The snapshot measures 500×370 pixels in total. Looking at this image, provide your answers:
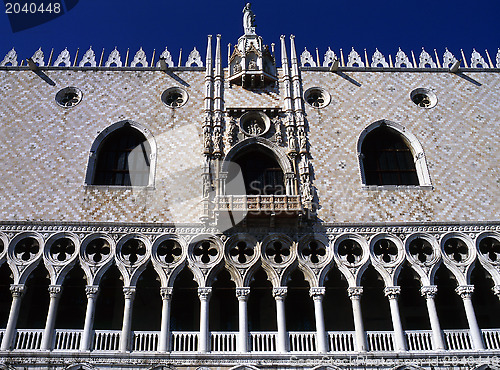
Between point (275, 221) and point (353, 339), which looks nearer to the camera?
point (353, 339)

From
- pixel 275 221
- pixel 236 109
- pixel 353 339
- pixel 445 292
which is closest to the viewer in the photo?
pixel 353 339

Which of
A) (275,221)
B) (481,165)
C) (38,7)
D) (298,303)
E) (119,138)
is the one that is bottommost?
(298,303)

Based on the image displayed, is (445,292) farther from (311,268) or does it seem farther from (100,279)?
(100,279)

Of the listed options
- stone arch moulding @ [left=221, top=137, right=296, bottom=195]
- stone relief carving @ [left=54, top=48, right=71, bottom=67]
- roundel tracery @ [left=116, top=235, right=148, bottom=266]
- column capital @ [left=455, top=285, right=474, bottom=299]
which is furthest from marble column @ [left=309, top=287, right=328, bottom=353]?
stone relief carving @ [left=54, top=48, right=71, bottom=67]

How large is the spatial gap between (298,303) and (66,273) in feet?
19.5

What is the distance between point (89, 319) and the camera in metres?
11.5

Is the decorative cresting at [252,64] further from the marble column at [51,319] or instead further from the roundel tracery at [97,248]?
the marble column at [51,319]

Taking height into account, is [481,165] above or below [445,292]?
above

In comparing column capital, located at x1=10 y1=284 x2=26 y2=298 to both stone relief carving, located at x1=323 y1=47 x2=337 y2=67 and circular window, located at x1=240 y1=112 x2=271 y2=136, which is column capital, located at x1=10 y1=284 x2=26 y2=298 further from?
stone relief carving, located at x1=323 y1=47 x2=337 y2=67

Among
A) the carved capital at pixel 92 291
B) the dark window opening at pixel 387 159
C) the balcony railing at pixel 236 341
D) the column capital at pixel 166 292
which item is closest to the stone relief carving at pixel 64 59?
the carved capital at pixel 92 291

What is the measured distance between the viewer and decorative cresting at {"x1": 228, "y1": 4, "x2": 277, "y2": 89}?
14.8 meters

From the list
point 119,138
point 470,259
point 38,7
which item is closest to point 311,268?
point 470,259

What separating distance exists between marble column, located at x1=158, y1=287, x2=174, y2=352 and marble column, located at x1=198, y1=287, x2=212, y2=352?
74 cm

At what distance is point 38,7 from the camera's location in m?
13.6
